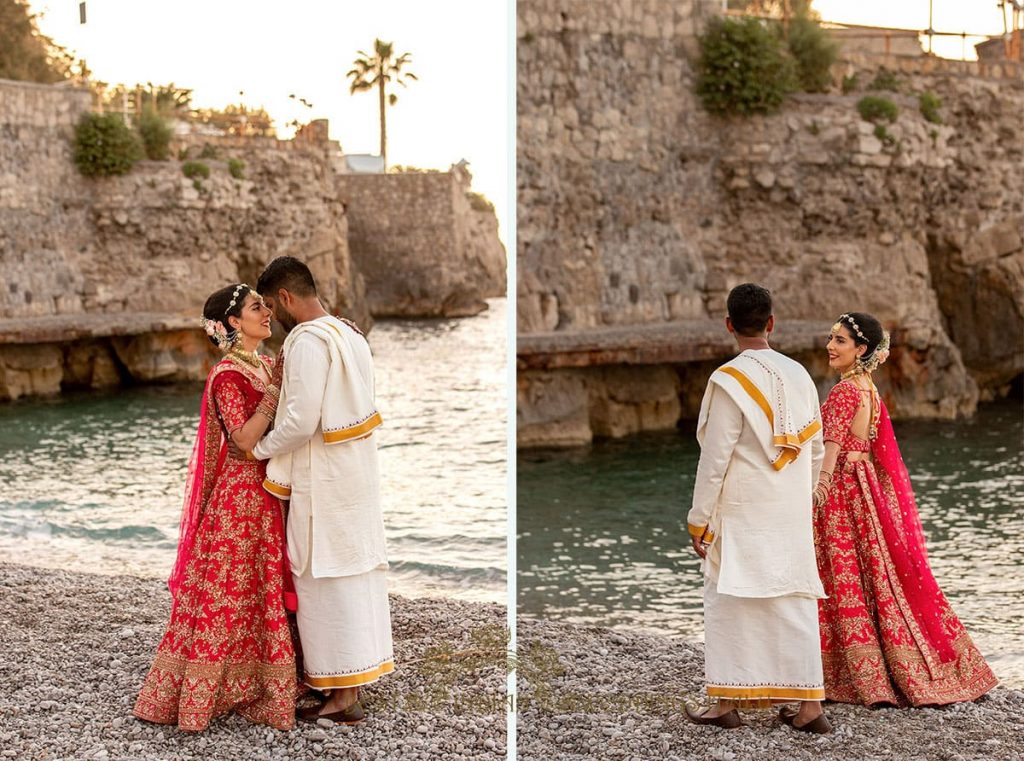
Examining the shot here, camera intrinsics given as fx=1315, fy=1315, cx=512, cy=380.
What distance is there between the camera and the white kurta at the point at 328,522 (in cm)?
417

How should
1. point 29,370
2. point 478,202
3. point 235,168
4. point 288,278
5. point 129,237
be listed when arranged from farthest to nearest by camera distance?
point 478,202 < point 235,168 < point 129,237 < point 29,370 < point 288,278

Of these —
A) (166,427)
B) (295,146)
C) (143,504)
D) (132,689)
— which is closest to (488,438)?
(166,427)

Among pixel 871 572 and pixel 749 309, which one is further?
pixel 871 572

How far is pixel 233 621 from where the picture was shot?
4215 mm

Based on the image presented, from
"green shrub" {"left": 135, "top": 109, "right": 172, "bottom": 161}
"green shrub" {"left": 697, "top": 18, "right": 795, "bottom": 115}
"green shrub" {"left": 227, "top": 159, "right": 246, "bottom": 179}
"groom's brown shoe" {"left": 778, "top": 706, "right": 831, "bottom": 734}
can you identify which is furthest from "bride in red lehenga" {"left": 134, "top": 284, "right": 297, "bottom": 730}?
"green shrub" {"left": 227, "top": 159, "right": 246, "bottom": 179}

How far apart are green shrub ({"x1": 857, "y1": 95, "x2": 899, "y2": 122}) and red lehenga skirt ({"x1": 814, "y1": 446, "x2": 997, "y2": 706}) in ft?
43.8

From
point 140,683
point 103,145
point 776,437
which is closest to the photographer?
point 776,437

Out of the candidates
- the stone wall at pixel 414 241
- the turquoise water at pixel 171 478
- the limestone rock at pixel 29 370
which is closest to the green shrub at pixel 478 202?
the stone wall at pixel 414 241

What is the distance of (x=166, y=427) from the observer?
1736 cm

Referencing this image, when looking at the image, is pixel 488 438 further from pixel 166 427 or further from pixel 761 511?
pixel 761 511

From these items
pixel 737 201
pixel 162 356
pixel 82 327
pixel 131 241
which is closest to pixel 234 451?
pixel 737 201

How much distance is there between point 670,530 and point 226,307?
6802 millimetres

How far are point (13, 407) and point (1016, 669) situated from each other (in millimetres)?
16055

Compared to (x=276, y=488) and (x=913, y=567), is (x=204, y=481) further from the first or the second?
(x=913, y=567)
